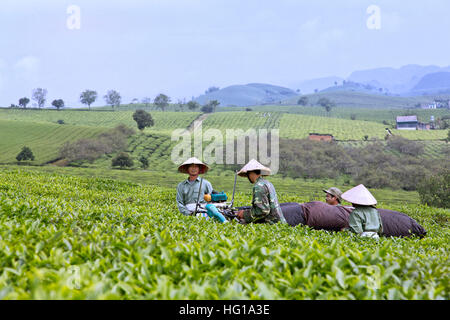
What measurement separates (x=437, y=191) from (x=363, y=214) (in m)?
33.2

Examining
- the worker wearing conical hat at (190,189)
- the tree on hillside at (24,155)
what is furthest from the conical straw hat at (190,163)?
the tree on hillside at (24,155)

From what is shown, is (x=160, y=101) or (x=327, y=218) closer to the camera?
(x=327, y=218)

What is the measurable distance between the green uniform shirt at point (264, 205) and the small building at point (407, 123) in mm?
129544

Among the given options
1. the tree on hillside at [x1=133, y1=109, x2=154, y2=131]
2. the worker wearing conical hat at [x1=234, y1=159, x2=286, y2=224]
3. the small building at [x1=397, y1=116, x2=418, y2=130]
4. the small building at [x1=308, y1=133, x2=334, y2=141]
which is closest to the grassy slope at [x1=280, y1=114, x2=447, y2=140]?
the small building at [x1=308, y1=133, x2=334, y2=141]

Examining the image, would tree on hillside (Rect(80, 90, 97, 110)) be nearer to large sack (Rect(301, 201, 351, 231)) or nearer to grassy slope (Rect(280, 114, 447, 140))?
grassy slope (Rect(280, 114, 447, 140))

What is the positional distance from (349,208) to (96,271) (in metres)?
8.83

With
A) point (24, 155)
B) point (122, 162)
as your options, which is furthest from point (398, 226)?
point (24, 155)

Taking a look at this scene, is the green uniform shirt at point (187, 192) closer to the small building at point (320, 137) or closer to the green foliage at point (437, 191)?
the green foliage at point (437, 191)

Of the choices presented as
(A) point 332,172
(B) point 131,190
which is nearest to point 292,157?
(A) point 332,172

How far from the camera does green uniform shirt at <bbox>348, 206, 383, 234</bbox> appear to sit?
971 centimetres

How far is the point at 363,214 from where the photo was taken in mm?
9812

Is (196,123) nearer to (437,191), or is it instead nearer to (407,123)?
(407,123)

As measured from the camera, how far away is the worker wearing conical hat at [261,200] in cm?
968
